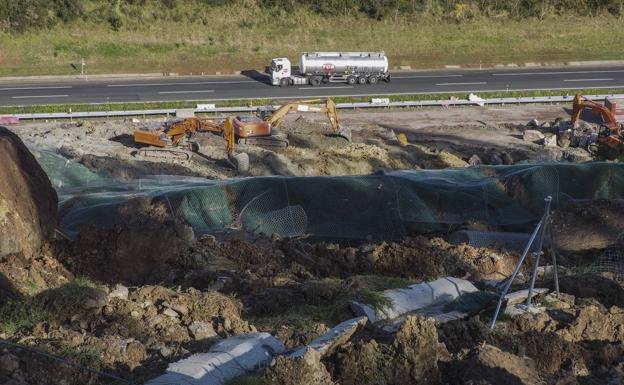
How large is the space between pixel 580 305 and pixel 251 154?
1614 cm

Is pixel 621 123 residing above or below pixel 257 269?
below

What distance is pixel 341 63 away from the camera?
132 feet

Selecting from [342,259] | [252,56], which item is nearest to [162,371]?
[342,259]

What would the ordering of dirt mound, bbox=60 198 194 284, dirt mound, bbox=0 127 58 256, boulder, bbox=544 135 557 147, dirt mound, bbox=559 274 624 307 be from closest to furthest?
1. dirt mound, bbox=559 274 624 307
2. dirt mound, bbox=0 127 58 256
3. dirt mound, bbox=60 198 194 284
4. boulder, bbox=544 135 557 147

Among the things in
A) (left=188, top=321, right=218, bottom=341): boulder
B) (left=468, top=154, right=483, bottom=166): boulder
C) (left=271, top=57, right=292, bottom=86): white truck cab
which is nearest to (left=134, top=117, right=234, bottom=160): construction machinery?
(left=468, top=154, right=483, bottom=166): boulder

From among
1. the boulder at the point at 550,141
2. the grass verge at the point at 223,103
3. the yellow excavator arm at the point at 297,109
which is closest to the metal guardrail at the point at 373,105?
the grass verge at the point at 223,103

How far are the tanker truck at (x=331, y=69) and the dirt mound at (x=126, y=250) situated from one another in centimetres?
2441

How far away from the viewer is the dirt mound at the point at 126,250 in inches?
615

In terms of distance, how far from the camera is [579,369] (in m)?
10.4

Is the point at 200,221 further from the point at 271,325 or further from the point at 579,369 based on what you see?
the point at 579,369

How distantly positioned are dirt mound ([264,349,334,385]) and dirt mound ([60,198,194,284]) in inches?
267

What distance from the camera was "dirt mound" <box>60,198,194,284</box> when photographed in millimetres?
15633

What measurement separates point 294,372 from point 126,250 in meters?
7.76

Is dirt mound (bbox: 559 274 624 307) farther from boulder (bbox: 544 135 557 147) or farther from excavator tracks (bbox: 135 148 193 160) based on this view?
boulder (bbox: 544 135 557 147)
